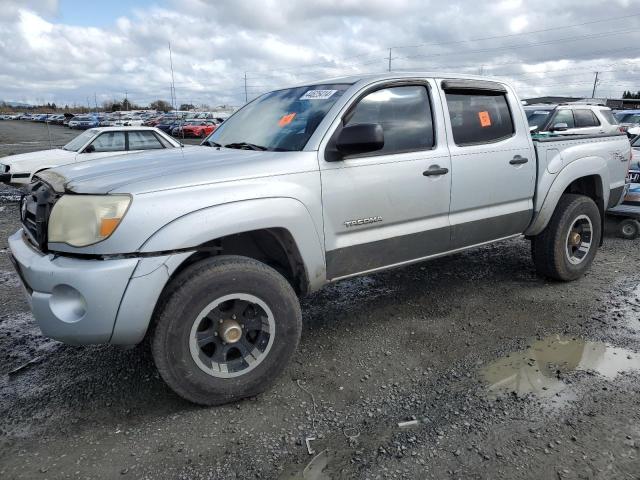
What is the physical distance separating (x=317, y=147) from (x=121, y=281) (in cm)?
140

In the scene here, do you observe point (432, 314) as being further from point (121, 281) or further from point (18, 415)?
point (18, 415)

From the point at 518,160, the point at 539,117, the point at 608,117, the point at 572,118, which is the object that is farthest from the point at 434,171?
the point at 608,117

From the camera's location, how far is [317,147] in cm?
306

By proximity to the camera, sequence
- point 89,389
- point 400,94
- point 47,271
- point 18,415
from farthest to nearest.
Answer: point 400,94
point 89,389
point 18,415
point 47,271

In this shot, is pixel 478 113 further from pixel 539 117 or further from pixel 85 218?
A: pixel 539 117

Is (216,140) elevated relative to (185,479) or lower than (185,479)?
elevated

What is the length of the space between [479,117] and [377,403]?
7.96 ft

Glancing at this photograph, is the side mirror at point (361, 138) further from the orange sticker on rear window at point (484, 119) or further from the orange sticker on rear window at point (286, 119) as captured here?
the orange sticker on rear window at point (484, 119)

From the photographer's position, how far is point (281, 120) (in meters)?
3.54

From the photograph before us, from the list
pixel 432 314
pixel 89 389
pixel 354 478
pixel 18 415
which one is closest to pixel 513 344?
pixel 432 314

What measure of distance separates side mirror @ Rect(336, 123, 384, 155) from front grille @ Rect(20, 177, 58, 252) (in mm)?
1649

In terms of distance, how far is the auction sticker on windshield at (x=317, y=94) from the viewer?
342cm

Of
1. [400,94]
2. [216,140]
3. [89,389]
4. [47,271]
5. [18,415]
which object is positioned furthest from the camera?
[216,140]

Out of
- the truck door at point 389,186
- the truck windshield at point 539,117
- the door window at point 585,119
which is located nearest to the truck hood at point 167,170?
the truck door at point 389,186
